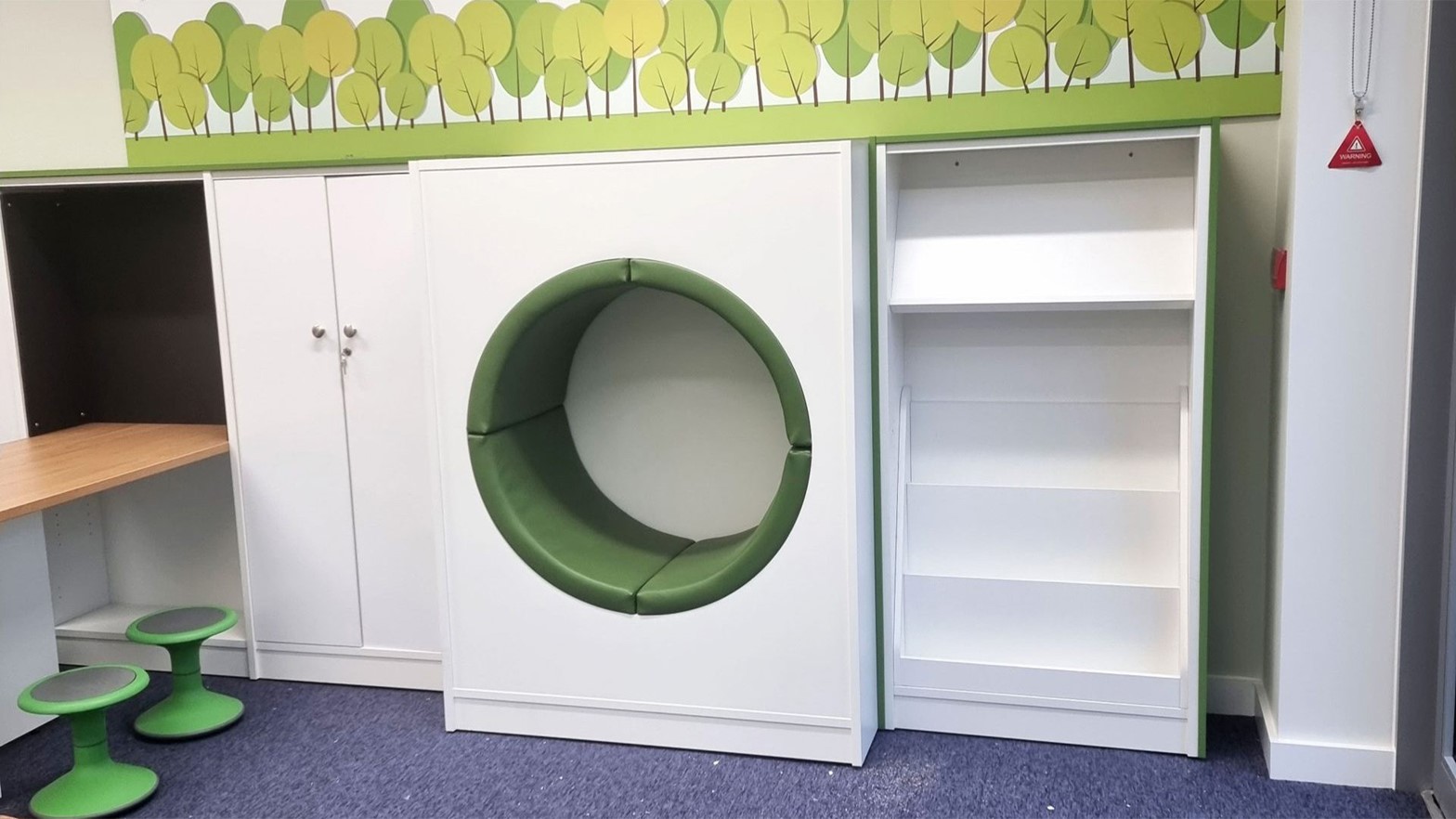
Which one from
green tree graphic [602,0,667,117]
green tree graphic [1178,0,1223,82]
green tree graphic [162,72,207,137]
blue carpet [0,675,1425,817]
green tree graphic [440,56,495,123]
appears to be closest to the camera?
blue carpet [0,675,1425,817]

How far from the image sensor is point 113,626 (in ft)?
11.6

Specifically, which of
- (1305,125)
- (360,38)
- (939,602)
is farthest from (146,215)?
(1305,125)

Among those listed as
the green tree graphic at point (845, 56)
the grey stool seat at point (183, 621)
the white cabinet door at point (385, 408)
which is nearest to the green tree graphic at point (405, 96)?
the white cabinet door at point (385, 408)

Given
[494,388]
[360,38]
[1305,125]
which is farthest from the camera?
[360,38]

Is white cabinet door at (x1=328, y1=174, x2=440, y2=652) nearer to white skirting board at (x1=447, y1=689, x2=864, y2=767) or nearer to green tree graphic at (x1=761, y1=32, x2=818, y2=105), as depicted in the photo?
white skirting board at (x1=447, y1=689, x2=864, y2=767)

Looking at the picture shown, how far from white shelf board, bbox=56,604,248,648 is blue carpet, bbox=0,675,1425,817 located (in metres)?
0.43

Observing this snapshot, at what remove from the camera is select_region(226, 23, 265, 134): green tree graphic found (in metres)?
3.41

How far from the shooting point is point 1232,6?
277 cm

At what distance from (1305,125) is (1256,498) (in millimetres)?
975

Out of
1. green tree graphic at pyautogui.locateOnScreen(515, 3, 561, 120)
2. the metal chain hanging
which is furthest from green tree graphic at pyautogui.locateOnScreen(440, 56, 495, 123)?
the metal chain hanging

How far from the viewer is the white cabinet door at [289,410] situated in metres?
3.18

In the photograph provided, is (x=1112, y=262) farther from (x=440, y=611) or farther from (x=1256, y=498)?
(x=440, y=611)

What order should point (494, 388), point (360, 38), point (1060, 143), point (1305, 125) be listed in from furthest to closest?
1. point (360, 38)
2. point (494, 388)
3. point (1060, 143)
4. point (1305, 125)

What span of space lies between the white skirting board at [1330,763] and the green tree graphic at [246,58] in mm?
3292
